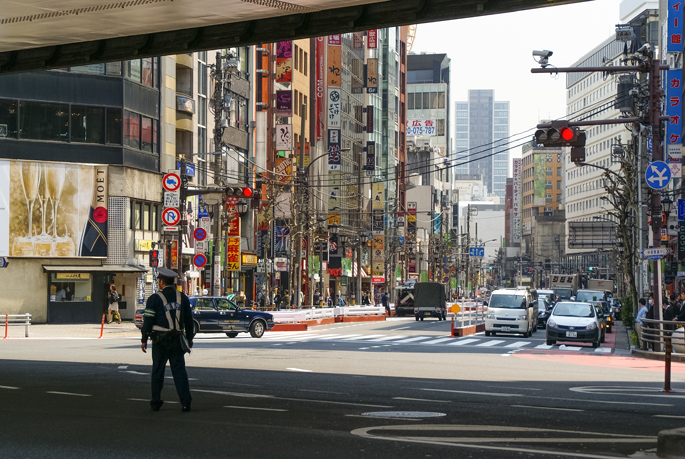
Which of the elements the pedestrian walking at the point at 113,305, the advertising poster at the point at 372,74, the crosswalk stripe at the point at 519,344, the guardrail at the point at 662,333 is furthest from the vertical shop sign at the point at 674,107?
the advertising poster at the point at 372,74

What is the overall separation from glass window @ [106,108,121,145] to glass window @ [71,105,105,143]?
295mm

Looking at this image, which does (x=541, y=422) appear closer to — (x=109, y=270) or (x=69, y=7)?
(x=69, y=7)

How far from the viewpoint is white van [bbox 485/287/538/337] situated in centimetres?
4050

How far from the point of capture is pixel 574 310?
35.1 metres

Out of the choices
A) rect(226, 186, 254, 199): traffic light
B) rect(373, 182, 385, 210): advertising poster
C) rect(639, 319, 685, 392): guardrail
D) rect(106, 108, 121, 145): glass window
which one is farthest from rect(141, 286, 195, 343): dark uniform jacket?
rect(373, 182, 385, 210): advertising poster

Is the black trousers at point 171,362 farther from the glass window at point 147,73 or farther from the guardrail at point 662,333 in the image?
the glass window at point 147,73

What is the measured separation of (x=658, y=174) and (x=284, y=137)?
4778 centimetres

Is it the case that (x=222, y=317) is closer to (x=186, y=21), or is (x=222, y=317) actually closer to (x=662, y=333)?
(x=662, y=333)

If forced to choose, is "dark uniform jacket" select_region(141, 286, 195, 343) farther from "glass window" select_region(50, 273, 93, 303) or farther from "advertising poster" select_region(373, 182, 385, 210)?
"advertising poster" select_region(373, 182, 385, 210)

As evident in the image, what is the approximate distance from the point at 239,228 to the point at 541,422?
5202 centimetres

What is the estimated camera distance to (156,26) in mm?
20141

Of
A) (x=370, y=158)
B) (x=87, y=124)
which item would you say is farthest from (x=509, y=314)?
(x=370, y=158)

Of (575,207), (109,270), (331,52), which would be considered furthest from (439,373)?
(575,207)

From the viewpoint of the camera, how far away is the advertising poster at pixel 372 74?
103 metres
